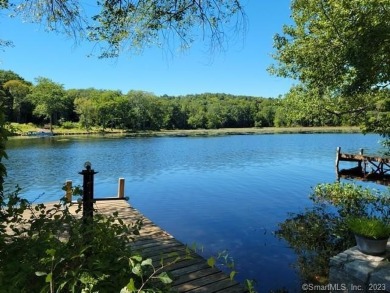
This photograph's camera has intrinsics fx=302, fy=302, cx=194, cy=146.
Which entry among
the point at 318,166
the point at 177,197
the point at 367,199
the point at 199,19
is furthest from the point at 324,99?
the point at 318,166

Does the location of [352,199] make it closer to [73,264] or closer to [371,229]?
[371,229]

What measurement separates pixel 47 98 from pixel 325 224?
81165 mm

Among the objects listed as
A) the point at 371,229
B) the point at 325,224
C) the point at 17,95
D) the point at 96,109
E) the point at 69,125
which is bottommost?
the point at 325,224

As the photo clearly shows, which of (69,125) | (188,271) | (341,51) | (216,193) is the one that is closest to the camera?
(188,271)

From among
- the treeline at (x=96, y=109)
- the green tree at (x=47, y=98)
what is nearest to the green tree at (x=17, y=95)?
the treeline at (x=96, y=109)

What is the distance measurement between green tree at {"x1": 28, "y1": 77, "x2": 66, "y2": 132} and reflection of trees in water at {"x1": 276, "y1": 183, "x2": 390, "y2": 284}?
76579 mm

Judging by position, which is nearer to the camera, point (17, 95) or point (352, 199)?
point (352, 199)

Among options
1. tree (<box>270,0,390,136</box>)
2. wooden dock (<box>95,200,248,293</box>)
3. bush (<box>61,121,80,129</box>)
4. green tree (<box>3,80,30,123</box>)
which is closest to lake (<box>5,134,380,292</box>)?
wooden dock (<box>95,200,248,293</box>)

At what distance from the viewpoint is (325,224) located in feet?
33.1

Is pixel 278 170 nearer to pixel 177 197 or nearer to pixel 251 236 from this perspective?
pixel 177 197

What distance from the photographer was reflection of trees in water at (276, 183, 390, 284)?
24.1 ft

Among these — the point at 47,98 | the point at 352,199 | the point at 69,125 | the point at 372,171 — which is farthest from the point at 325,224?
the point at 69,125

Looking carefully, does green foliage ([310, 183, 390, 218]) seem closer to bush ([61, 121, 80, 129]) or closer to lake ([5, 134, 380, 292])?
lake ([5, 134, 380, 292])

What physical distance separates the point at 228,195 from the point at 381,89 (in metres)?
8.86
